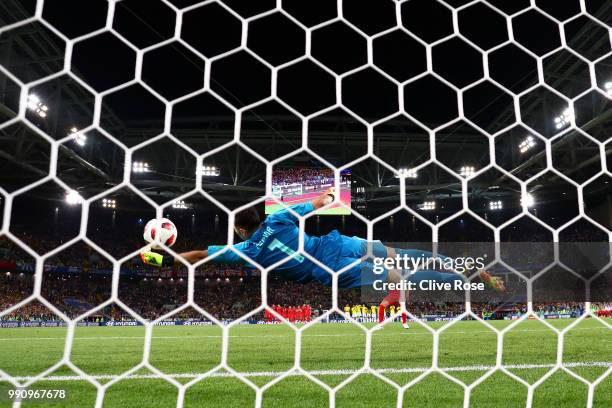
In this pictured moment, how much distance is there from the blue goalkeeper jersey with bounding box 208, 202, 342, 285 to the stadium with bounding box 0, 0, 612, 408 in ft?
0.07

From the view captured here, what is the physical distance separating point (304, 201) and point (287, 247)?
259 inches

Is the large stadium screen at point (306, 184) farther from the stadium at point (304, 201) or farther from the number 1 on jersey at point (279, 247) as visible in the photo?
the number 1 on jersey at point (279, 247)

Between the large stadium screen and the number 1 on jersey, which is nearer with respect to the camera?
the number 1 on jersey

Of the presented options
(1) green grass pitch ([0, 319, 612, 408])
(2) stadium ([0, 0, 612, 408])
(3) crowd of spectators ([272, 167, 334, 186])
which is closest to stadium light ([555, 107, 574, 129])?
(2) stadium ([0, 0, 612, 408])

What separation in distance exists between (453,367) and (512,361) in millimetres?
622

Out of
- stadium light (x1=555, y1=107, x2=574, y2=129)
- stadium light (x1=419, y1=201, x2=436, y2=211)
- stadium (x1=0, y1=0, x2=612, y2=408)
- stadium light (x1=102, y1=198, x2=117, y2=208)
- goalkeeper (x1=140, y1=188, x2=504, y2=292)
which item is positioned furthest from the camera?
stadium light (x1=102, y1=198, x2=117, y2=208)

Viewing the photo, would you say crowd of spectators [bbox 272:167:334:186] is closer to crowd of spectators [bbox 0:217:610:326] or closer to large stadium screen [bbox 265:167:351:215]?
large stadium screen [bbox 265:167:351:215]

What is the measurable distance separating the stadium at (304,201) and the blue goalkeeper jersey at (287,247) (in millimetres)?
21

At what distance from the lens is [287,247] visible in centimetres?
325

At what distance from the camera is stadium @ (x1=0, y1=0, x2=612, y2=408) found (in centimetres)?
189

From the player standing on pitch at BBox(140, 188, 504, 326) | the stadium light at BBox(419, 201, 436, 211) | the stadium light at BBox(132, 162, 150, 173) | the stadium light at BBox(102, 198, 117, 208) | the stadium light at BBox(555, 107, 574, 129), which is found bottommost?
the player standing on pitch at BBox(140, 188, 504, 326)

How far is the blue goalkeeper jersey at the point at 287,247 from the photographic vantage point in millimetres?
3209

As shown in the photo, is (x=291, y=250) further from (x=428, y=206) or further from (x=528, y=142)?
(x=428, y=206)

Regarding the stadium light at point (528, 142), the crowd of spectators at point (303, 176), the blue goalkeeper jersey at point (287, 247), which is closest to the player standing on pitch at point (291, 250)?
the blue goalkeeper jersey at point (287, 247)
